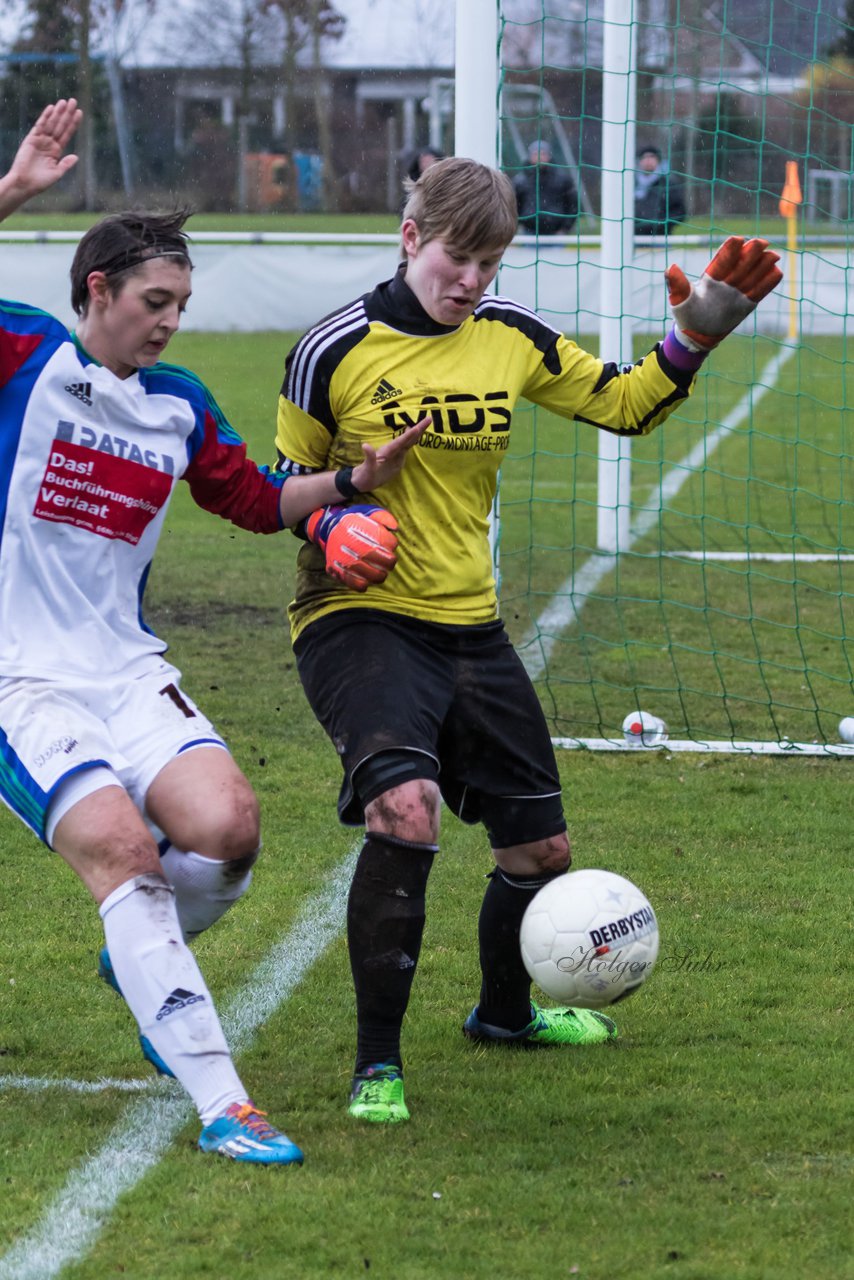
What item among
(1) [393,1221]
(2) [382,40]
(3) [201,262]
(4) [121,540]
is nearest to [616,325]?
(4) [121,540]

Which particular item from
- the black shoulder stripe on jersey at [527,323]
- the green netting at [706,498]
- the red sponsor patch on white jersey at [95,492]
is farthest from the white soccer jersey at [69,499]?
the green netting at [706,498]

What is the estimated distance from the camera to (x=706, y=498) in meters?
12.9

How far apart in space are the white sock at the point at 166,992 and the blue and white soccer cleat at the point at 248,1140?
→ 0.07ft

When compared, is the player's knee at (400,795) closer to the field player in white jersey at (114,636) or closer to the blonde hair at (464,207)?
the field player in white jersey at (114,636)

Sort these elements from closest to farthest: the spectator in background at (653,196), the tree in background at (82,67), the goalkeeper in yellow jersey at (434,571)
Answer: the goalkeeper in yellow jersey at (434,571) < the spectator in background at (653,196) < the tree in background at (82,67)

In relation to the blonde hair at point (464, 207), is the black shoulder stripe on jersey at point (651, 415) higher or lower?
lower

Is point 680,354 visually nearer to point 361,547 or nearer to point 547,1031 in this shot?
point 361,547

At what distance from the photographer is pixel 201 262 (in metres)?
18.9

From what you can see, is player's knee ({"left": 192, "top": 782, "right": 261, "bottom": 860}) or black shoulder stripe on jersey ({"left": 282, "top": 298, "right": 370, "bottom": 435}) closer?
player's knee ({"left": 192, "top": 782, "right": 261, "bottom": 860})

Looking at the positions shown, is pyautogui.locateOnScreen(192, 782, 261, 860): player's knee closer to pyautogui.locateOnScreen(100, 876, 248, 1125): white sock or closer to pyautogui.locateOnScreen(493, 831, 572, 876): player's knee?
pyautogui.locateOnScreen(100, 876, 248, 1125): white sock

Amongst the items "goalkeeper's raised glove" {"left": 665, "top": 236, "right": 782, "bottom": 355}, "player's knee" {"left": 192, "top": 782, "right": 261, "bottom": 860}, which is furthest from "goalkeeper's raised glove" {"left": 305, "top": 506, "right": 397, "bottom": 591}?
"goalkeeper's raised glove" {"left": 665, "top": 236, "right": 782, "bottom": 355}

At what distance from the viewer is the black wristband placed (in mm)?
3859

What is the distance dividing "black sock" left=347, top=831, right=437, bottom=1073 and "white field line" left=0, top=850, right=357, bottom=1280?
0.45 m

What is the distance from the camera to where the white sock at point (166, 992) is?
3.38 metres
